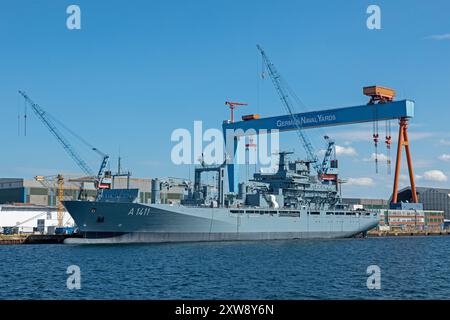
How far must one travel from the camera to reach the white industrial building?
7281 cm

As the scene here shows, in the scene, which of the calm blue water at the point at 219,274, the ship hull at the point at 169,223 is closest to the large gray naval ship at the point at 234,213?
the ship hull at the point at 169,223

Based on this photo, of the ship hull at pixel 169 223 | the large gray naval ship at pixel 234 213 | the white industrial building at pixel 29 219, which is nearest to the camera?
the ship hull at pixel 169 223

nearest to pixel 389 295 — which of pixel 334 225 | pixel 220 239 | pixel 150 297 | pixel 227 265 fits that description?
pixel 150 297

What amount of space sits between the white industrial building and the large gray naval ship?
16.6 metres

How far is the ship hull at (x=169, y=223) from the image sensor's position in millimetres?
51844

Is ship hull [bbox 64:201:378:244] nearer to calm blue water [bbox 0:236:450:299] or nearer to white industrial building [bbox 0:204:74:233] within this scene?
calm blue water [bbox 0:236:450:299]

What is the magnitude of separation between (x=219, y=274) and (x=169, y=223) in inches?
919

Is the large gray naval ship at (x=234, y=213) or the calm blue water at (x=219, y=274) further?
the large gray naval ship at (x=234, y=213)

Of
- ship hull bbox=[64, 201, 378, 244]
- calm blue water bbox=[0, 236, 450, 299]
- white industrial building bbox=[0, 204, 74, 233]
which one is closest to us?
calm blue water bbox=[0, 236, 450, 299]

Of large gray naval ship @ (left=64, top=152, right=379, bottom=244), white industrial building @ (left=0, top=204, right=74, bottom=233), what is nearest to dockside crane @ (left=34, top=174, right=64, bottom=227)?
white industrial building @ (left=0, top=204, right=74, bottom=233)

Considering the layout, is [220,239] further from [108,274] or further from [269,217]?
[108,274]

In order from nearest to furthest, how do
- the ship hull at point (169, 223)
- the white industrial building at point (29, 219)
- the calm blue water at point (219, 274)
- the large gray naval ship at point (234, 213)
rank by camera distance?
the calm blue water at point (219, 274) < the ship hull at point (169, 223) < the large gray naval ship at point (234, 213) < the white industrial building at point (29, 219)

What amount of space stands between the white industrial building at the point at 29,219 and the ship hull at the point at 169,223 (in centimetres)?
2042

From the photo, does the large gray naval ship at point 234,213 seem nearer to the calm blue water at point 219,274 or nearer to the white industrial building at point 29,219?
the calm blue water at point 219,274
